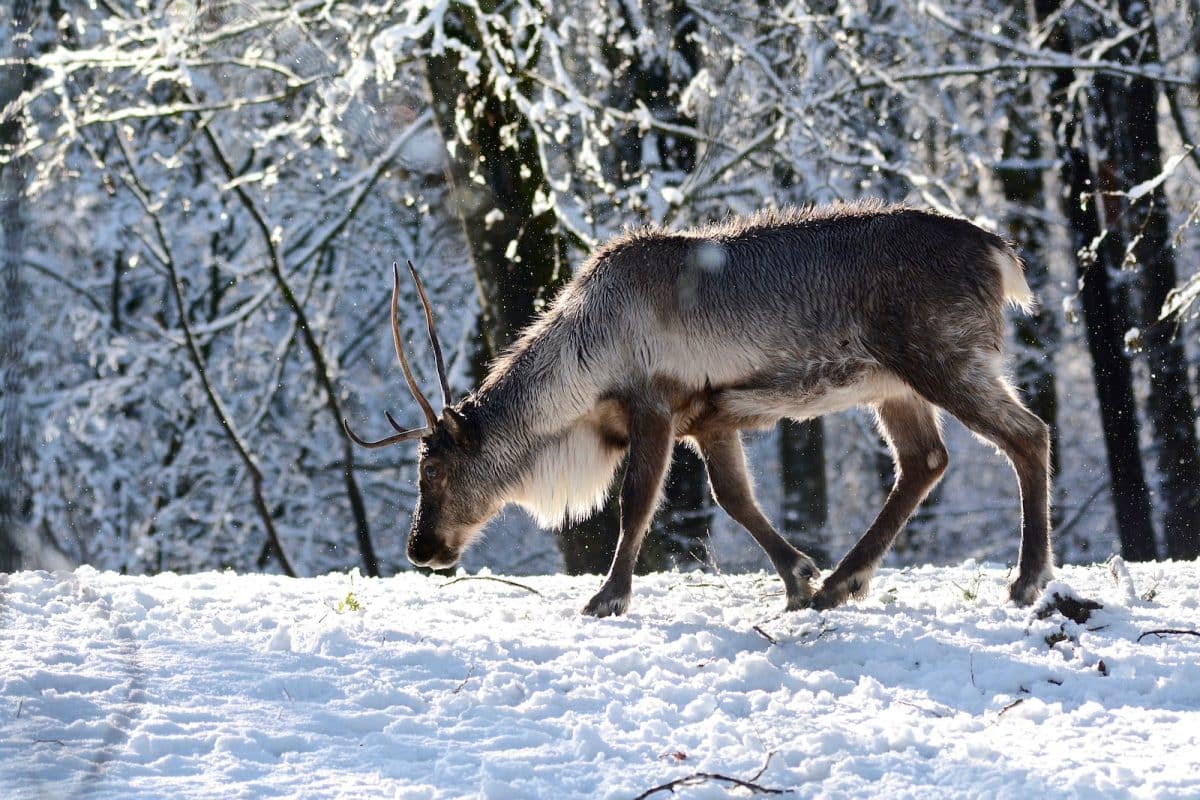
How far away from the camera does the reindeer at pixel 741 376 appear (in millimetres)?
5266

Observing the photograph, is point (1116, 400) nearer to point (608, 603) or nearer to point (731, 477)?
point (731, 477)

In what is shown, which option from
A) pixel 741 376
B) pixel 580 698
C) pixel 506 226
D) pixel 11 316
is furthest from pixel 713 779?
pixel 506 226

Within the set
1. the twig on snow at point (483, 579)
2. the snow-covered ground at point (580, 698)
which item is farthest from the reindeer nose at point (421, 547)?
the snow-covered ground at point (580, 698)

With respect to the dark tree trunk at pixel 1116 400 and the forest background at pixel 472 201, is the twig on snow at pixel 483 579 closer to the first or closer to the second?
the forest background at pixel 472 201

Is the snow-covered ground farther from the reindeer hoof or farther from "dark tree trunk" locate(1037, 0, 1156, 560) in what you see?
"dark tree trunk" locate(1037, 0, 1156, 560)

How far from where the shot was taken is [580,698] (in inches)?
148

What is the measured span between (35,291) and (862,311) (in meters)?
11.3

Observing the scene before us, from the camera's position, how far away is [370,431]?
16594 millimetres

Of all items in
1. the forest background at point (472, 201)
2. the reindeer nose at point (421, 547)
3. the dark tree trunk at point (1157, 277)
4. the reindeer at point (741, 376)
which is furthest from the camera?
the dark tree trunk at point (1157, 277)

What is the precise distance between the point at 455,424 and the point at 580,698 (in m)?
2.28

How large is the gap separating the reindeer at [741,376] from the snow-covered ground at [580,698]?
606 millimetres

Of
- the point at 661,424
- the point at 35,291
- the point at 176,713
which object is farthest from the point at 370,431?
the point at 176,713

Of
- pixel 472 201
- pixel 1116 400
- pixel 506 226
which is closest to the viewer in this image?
pixel 506 226

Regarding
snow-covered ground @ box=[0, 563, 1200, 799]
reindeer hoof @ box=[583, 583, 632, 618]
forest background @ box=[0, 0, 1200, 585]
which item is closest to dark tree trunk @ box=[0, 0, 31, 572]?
snow-covered ground @ box=[0, 563, 1200, 799]
